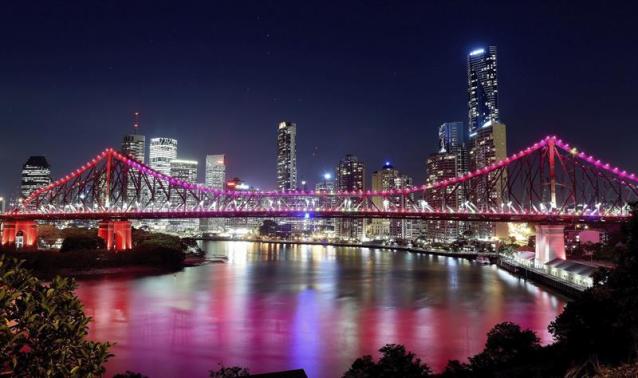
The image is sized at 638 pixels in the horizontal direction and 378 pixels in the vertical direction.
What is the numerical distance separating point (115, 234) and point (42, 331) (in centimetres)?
5525

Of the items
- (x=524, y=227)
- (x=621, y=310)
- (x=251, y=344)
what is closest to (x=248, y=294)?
(x=251, y=344)

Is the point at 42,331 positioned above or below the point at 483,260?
above

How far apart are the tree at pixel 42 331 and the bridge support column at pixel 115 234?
53.3 metres

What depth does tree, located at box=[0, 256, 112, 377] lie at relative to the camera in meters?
6.16

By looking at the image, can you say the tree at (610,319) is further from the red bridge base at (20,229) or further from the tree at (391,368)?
the red bridge base at (20,229)

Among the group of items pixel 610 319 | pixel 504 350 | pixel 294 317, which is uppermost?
pixel 610 319

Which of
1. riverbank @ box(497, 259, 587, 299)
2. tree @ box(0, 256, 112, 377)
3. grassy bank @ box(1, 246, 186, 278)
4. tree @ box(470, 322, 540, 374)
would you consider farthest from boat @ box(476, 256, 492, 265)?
tree @ box(0, 256, 112, 377)

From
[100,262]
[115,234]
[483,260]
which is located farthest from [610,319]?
[483,260]

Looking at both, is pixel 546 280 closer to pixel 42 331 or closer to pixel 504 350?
pixel 504 350

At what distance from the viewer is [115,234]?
58156 millimetres

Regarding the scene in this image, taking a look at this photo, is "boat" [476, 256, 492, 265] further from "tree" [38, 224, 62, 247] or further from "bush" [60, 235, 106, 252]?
"tree" [38, 224, 62, 247]

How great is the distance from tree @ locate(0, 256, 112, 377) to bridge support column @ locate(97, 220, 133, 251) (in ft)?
175

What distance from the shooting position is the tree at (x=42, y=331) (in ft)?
20.2

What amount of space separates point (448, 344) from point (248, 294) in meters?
19.5
